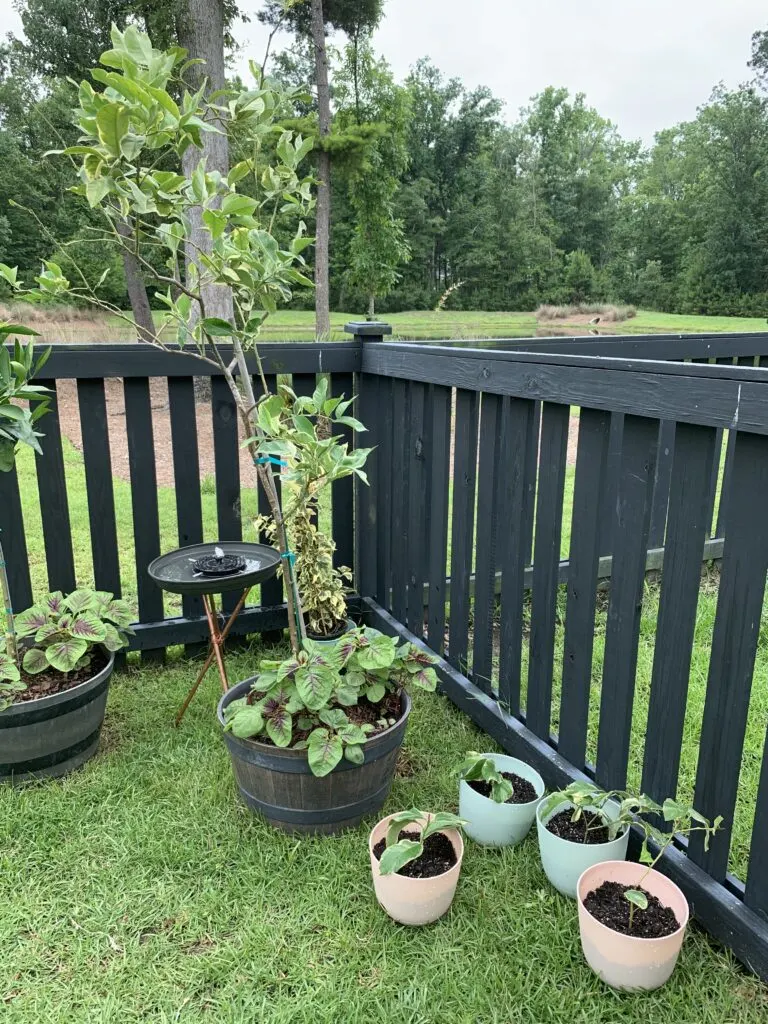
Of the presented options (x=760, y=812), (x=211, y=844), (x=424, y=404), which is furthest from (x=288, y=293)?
(x=760, y=812)

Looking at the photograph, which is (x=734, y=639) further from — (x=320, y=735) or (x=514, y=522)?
(x=320, y=735)

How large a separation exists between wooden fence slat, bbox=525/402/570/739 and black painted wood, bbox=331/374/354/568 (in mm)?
1064

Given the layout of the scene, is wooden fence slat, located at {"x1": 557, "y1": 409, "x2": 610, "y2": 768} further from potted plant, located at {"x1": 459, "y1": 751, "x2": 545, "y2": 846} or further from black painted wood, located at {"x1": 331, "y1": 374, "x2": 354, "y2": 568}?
black painted wood, located at {"x1": 331, "y1": 374, "x2": 354, "y2": 568}

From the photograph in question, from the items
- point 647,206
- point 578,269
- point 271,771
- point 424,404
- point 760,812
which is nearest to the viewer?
point 760,812

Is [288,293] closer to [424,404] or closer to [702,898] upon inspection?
[424,404]

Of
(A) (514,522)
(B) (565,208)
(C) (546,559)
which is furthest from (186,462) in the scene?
(B) (565,208)

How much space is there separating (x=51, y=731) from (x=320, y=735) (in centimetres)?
82

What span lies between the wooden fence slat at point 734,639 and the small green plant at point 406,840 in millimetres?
520

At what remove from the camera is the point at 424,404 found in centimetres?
229

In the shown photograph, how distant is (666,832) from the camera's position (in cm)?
150

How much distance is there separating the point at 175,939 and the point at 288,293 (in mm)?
1522

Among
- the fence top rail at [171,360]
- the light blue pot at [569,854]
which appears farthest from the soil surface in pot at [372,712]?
the fence top rail at [171,360]

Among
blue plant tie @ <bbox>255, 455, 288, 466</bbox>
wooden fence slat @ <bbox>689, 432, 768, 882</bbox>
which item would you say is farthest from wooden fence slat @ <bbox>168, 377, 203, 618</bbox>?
wooden fence slat @ <bbox>689, 432, 768, 882</bbox>

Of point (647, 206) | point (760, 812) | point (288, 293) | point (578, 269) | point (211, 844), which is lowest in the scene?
point (211, 844)
